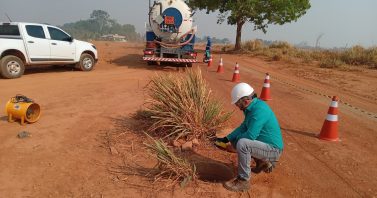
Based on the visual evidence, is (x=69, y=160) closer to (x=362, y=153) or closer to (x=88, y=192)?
(x=88, y=192)

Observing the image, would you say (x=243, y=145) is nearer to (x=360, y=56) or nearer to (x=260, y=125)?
(x=260, y=125)

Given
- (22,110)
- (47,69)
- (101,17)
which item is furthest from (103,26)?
(22,110)

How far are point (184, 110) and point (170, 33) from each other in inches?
351

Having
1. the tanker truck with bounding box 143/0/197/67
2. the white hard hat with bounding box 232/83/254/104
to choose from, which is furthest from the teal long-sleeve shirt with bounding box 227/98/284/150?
the tanker truck with bounding box 143/0/197/67

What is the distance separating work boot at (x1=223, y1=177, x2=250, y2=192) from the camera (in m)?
4.01

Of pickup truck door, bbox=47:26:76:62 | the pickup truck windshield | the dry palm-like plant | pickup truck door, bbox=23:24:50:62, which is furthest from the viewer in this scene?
pickup truck door, bbox=47:26:76:62

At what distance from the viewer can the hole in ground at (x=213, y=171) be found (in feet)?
15.2

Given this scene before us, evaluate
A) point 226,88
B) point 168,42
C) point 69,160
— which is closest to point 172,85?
point 69,160

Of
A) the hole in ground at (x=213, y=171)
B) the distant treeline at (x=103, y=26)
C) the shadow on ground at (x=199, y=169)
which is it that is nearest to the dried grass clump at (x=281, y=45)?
the shadow on ground at (x=199, y=169)

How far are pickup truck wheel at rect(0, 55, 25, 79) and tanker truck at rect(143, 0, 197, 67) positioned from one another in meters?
4.69

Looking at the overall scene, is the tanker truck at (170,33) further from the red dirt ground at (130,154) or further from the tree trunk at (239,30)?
the tree trunk at (239,30)

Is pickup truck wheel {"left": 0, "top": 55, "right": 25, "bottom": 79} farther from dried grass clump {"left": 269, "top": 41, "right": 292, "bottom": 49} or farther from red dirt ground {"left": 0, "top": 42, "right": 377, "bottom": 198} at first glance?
dried grass clump {"left": 269, "top": 41, "right": 292, "bottom": 49}

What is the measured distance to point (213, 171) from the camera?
474 centimetres

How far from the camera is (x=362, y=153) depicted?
5.31 meters
